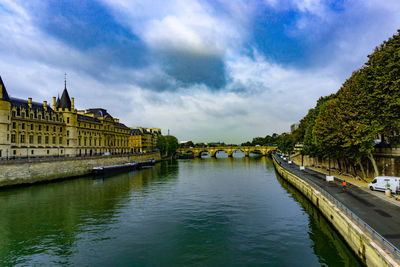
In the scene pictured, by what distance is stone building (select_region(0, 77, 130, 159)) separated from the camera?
58325 millimetres

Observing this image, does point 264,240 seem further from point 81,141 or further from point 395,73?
point 81,141

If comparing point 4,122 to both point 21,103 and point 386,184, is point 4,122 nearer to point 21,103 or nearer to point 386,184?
point 21,103

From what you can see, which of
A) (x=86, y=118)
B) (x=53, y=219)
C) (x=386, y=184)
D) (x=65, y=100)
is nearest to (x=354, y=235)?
(x=386, y=184)

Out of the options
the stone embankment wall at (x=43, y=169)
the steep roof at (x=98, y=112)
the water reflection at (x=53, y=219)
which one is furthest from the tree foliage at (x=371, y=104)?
the steep roof at (x=98, y=112)

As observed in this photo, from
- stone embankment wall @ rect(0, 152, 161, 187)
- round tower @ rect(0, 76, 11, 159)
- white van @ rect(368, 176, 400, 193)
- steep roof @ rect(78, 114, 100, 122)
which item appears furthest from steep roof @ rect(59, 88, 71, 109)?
white van @ rect(368, 176, 400, 193)

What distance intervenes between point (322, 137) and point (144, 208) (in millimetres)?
32585

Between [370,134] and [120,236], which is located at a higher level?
[370,134]

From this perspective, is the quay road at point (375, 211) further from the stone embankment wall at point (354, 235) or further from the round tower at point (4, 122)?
the round tower at point (4, 122)

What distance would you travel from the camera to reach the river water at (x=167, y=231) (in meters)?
19.0

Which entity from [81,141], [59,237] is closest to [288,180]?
[59,237]

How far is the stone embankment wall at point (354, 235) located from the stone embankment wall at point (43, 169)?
54.2m

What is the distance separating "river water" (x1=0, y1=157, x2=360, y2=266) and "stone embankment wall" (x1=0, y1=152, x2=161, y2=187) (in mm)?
12446

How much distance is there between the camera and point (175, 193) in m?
44.0

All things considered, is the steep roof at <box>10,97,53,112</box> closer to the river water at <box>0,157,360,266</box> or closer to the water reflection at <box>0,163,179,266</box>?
the water reflection at <box>0,163,179,266</box>
